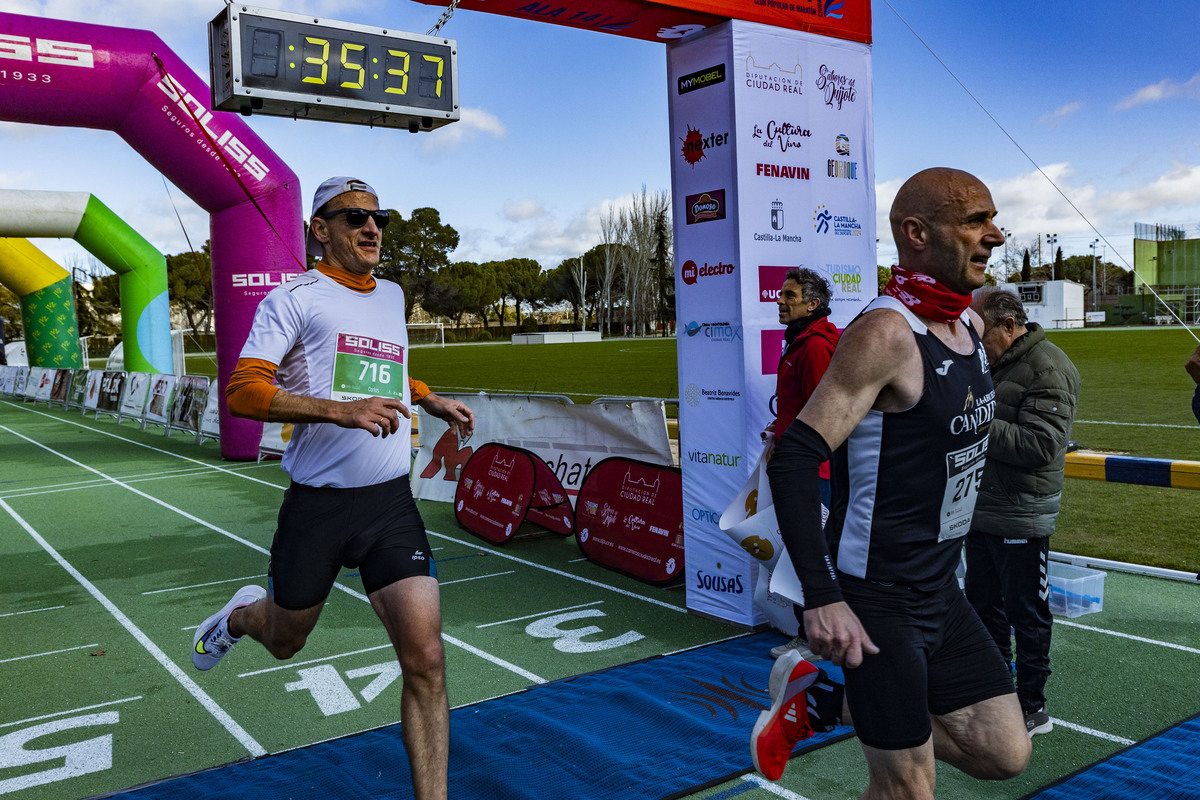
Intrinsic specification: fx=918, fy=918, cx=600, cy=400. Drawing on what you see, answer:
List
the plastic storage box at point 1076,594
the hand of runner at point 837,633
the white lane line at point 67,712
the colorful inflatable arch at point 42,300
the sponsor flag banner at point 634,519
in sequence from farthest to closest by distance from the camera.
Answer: the colorful inflatable arch at point 42,300 < the sponsor flag banner at point 634,519 < the plastic storage box at point 1076,594 < the white lane line at point 67,712 < the hand of runner at point 837,633

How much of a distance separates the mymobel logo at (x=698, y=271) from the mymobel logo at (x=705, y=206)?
0.93 feet

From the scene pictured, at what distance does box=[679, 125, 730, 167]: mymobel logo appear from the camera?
5793 mm

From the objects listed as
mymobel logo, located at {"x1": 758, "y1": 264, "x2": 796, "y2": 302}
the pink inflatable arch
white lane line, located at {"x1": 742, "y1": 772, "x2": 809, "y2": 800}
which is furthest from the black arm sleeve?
the pink inflatable arch

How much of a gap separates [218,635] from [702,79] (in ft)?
14.1

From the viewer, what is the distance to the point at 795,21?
596 centimetres

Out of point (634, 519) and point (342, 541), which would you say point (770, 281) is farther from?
point (342, 541)

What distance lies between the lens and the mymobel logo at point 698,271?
5801mm

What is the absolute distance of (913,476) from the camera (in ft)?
7.74

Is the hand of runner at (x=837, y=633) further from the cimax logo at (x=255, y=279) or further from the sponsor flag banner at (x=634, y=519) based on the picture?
the cimax logo at (x=255, y=279)

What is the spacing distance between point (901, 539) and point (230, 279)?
12.9 metres

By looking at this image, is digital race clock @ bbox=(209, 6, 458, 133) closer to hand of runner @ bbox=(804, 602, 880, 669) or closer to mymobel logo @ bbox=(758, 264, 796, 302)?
mymobel logo @ bbox=(758, 264, 796, 302)

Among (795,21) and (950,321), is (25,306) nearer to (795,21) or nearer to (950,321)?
(795,21)

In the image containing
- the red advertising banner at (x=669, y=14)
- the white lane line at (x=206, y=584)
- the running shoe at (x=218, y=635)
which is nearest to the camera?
the running shoe at (x=218, y=635)

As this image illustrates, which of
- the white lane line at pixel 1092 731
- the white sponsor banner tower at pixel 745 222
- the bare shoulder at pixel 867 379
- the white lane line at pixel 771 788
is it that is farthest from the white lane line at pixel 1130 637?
the bare shoulder at pixel 867 379
